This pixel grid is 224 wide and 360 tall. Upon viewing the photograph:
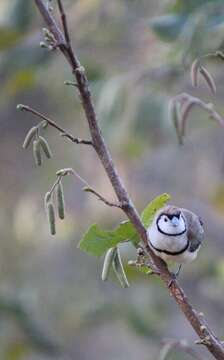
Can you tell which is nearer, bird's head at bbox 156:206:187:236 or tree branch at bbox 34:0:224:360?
tree branch at bbox 34:0:224:360

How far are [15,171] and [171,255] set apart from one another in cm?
493

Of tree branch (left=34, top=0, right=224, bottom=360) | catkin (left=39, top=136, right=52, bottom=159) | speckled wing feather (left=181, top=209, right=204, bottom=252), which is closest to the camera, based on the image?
tree branch (left=34, top=0, right=224, bottom=360)

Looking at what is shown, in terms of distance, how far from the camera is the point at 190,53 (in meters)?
2.90

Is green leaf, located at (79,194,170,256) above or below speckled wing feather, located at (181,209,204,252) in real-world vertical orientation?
above

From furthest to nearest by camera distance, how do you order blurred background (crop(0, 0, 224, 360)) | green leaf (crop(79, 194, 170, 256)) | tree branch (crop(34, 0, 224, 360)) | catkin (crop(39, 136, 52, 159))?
blurred background (crop(0, 0, 224, 360)), green leaf (crop(79, 194, 170, 256)), catkin (crop(39, 136, 52, 159)), tree branch (crop(34, 0, 224, 360))

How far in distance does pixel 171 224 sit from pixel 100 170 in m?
4.45

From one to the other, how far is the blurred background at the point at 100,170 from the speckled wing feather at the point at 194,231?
2.37 ft

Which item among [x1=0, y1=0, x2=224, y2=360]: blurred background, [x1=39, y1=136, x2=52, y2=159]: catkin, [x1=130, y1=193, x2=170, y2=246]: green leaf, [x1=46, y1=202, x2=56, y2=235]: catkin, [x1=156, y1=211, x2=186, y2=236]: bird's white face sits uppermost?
[x1=0, y1=0, x2=224, y2=360]: blurred background

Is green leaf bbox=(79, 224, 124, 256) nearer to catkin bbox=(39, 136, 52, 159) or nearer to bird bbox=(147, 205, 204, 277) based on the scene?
bird bbox=(147, 205, 204, 277)

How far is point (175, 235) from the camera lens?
2121mm

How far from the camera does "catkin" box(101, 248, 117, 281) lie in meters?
1.91

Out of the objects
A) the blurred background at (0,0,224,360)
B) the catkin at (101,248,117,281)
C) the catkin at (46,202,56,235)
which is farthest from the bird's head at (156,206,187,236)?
the blurred background at (0,0,224,360)

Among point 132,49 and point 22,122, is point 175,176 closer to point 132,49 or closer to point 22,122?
point 22,122

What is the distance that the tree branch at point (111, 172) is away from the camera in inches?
66.7
